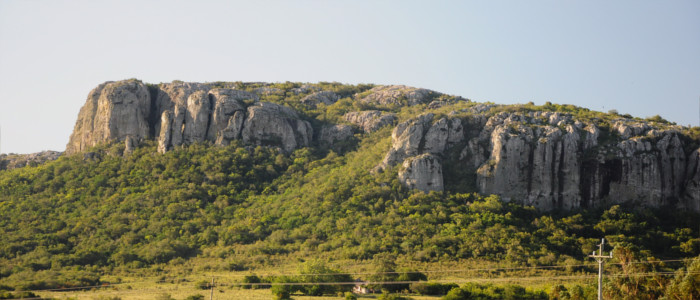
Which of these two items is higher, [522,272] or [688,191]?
[688,191]

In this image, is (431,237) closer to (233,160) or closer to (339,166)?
(339,166)

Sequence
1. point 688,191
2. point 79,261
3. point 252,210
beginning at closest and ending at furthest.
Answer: point 79,261 → point 688,191 → point 252,210

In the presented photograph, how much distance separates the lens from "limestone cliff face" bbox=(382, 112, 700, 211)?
77.0 m

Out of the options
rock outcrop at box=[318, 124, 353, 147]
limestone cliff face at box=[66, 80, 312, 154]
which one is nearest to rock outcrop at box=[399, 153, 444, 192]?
Result: rock outcrop at box=[318, 124, 353, 147]

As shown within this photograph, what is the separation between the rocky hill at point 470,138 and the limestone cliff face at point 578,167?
0.40 ft

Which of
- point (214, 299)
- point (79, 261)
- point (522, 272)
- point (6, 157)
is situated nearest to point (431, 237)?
point (522, 272)

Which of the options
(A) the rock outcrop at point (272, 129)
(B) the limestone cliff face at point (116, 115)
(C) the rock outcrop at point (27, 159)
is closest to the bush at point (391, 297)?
(A) the rock outcrop at point (272, 129)

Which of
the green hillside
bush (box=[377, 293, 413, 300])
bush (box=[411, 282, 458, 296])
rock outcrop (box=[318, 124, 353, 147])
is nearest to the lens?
bush (box=[377, 293, 413, 300])

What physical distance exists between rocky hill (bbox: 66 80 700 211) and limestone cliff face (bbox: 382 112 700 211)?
0.12 meters

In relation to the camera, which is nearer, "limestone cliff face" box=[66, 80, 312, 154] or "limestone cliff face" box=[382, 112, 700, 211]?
"limestone cliff face" box=[382, 112, 700, 211]

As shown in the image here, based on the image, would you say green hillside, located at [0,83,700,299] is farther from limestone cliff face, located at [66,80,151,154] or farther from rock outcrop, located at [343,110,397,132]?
rock outcrop, located at [343,110,397,132]

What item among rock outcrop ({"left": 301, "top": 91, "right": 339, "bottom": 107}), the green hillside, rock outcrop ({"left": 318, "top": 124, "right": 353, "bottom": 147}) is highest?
rock outcrop ({"left": 301, "top": 91, "right": 339, "bottom": 107})

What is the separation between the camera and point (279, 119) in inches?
3873

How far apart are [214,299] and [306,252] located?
20.6 metres
